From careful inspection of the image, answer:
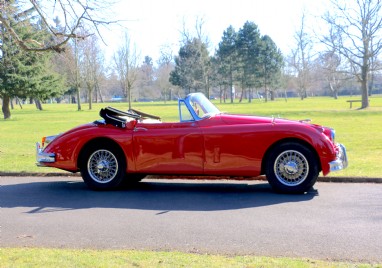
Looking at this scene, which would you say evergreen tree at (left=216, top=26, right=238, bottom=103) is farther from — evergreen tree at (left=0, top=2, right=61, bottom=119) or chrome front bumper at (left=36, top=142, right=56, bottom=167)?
chrome front bumper at (left=36, top=142, right=56, bottom=167)

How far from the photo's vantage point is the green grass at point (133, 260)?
164 inches

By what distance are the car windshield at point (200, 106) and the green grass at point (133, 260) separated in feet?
12.3

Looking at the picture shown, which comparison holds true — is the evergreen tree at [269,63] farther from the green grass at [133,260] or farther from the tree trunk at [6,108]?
Answer: the green grass at [133,260]

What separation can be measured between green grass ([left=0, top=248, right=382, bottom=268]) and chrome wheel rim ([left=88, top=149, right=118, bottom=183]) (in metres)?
3.52

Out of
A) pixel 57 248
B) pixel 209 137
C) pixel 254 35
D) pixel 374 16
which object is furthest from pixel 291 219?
pixel 254 35

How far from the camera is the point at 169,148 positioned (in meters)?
7.82

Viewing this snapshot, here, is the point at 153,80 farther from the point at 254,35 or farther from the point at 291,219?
the point at 291,219

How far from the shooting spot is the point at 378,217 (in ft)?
19.4

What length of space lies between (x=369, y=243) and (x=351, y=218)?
1.08m

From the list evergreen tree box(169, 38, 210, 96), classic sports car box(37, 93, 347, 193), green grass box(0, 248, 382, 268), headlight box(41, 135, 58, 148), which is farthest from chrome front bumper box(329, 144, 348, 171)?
evergreen tree box(169, 38, 210, 96)

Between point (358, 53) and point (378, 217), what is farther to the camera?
point (358, 53)

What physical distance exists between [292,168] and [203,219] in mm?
2087

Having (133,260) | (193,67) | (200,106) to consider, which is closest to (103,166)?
(200,106)

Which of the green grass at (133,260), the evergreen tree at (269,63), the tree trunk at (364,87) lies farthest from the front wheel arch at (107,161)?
the evergreen tree at (269,63)
